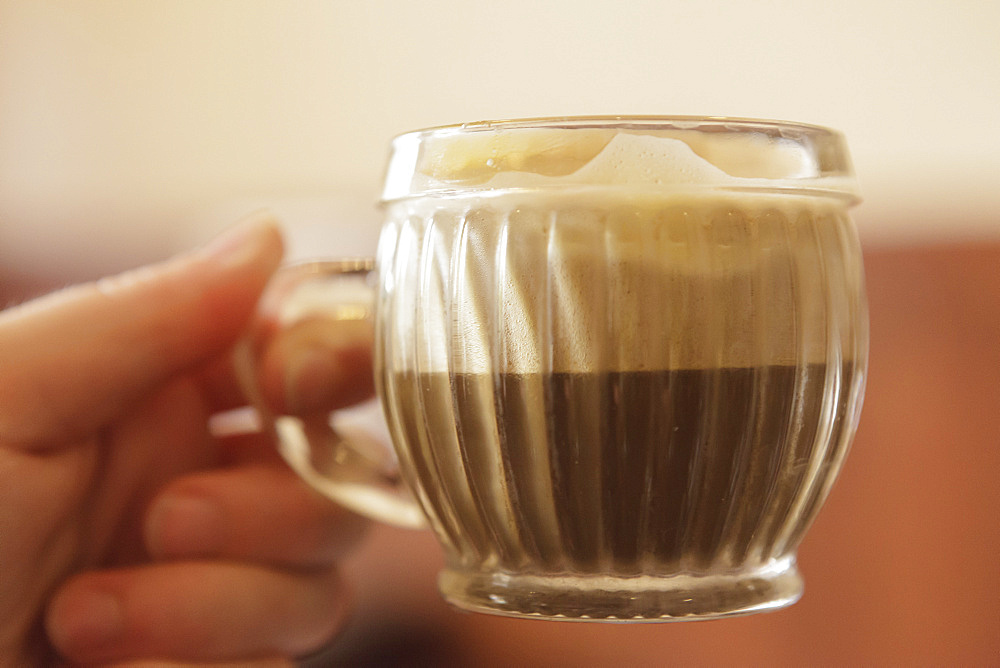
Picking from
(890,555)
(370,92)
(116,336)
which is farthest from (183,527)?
(370,92)

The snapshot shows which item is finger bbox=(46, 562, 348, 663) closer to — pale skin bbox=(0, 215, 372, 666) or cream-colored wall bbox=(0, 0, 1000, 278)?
pale skin bbox=(0, 215, 372, 666)

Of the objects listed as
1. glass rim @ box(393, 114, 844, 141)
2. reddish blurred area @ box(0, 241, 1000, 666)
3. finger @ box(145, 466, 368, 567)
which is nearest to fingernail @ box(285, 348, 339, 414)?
finger @ box(145, 466, 368, 567)

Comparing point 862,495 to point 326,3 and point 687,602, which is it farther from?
point 326,3

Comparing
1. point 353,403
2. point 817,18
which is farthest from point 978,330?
point 353,403

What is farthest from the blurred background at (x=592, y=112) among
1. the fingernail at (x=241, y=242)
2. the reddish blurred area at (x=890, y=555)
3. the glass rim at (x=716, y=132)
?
the glass rim at (x=716, y=132)

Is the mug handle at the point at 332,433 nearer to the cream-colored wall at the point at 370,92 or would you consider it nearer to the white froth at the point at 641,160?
the white froth at the point at 641,160

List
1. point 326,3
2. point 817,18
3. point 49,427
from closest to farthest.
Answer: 1. point 49,427
2. point 817,18
3. point 326,3

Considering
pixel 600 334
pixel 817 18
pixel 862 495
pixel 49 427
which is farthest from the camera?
pixel 817 18
